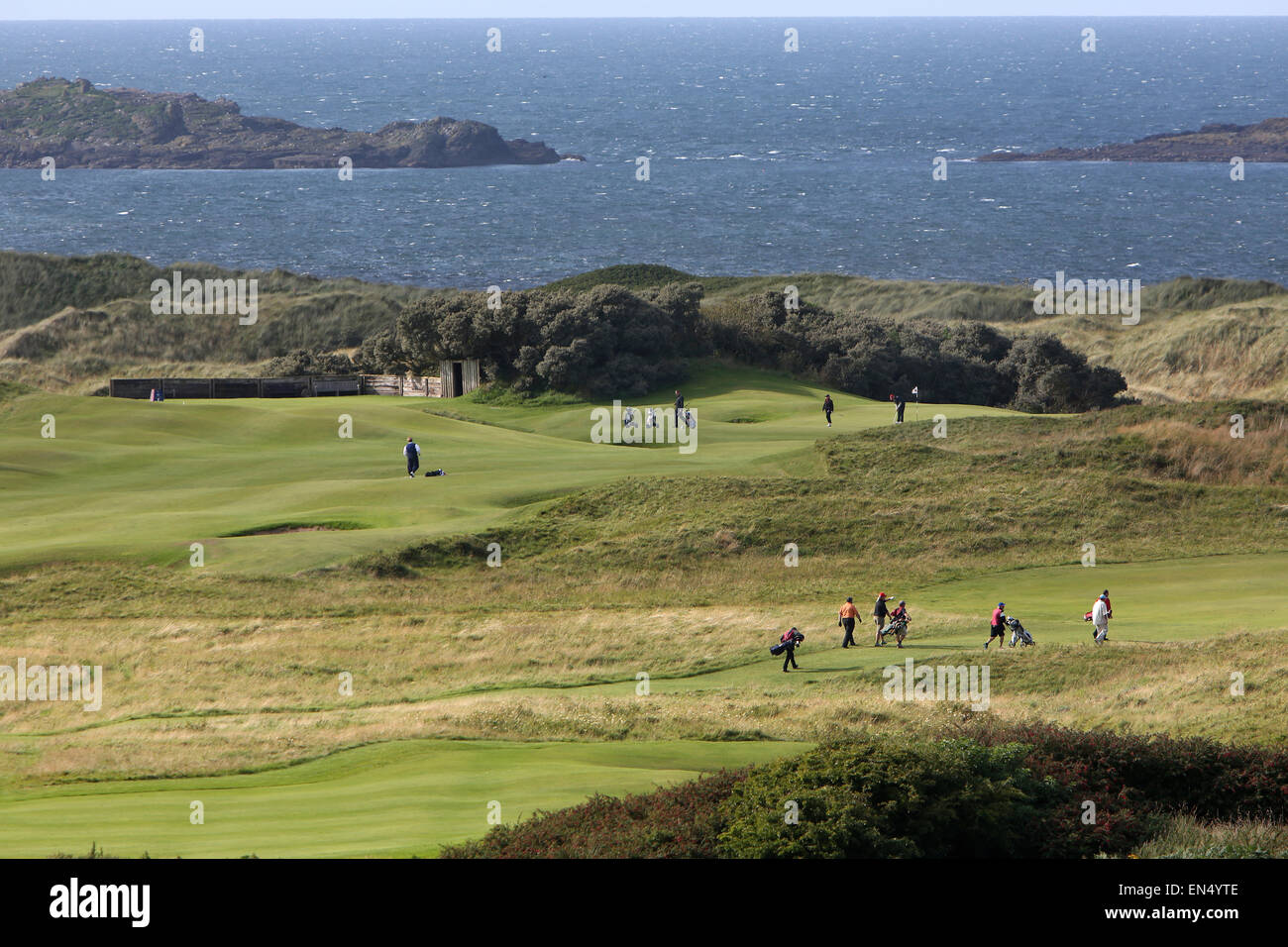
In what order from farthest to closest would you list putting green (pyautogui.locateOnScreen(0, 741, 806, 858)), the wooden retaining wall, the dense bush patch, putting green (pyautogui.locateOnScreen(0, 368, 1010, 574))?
1. the wooden retaining wall
2. putting green (pyautogui.locateOnScreen(0, 368, 1010, 574))
3. putting green (pyautogui.locateOnScreen(0, 741, 806, 858))
4. the dense bush patch

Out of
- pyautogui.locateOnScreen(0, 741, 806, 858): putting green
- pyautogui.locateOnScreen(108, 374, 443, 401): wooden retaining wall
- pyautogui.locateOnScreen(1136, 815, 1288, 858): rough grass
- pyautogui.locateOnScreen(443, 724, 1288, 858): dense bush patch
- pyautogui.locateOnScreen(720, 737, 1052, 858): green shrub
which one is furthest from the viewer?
pyautogui.locateOnScreen(108, 374, 443, 401): wooden retaining wall

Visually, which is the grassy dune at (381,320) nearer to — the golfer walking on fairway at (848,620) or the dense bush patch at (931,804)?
the golfer walking on fairway at (848,620)

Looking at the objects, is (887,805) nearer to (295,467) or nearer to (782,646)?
(782,646)

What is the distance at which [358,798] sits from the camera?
18297mm

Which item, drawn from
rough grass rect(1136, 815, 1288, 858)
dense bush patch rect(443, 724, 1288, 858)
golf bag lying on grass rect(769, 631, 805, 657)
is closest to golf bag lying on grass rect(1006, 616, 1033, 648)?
golf bag lying on grass rect(769, 631, 805, 657)

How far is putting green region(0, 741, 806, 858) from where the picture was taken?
15609 mm

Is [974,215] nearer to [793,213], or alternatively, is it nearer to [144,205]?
[793,213]

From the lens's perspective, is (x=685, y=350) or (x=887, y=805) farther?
(x=685, y=350)

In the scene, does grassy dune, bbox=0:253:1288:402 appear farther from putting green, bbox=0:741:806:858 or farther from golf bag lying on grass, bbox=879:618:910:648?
putting green, bbox=0:741:806:858

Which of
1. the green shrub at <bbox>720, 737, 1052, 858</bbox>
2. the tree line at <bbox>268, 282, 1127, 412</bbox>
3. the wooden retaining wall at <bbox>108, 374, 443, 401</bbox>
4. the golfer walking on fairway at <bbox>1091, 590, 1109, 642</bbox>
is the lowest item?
the golfer walking on fairway at <bbox>1091, 590, 1109, 642</bbox>

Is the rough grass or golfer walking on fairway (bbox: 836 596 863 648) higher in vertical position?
the rough grass

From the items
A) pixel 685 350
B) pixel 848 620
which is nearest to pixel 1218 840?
pixel 848 620

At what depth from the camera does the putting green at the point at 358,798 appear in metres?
15.6
